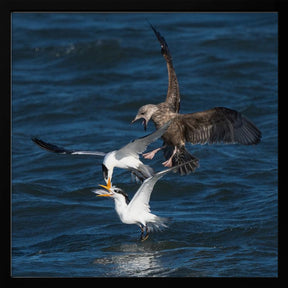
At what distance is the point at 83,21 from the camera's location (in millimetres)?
19125

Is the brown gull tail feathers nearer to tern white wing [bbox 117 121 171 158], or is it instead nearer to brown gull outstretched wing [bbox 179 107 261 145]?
brown gull outstretched wing [bbox 179 107 261 145]

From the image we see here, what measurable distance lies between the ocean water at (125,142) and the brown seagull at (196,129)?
41.6 inches

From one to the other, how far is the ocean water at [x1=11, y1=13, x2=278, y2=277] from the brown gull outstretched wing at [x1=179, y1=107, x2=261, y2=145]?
1293 millimetres

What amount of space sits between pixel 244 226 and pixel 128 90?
7.32 m

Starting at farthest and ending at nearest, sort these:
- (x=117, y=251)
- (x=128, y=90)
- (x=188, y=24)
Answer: (x=188, y=24)
(x=128, y=90)
(x=117, y=251)

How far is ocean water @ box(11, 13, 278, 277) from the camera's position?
7.36 meters

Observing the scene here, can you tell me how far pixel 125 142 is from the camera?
1268cm

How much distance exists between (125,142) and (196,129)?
5.02 m

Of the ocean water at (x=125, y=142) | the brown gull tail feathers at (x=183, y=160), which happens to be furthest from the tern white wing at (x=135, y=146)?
the ocean water at (x=125, y=142)

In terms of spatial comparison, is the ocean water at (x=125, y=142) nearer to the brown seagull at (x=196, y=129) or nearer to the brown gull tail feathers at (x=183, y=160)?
the brown gull tail feathers at (x=183, y=160)

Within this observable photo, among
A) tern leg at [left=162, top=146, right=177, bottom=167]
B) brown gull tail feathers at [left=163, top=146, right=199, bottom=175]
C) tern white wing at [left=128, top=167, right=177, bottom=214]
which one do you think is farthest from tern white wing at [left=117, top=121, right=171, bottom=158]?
brown gull tail feathers at [left=163, top=146, right=199, bottom=175]
